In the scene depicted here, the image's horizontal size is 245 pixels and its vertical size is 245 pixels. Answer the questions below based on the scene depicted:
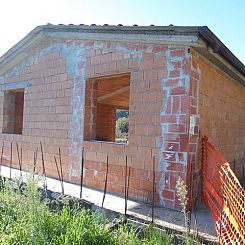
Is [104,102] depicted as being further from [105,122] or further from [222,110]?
[222,110]

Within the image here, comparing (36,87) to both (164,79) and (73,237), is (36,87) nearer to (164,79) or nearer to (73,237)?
(164,79)

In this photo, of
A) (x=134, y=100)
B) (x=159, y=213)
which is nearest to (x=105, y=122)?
(x=134, y=100)

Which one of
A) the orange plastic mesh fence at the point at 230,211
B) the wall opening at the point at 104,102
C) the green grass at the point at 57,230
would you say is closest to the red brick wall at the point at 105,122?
the wall opening at the point at 104,102

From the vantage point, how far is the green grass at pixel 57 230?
3.54m

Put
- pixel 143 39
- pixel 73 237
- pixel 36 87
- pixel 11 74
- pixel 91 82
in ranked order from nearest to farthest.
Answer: pixel 73 237
pixel 143 39
pixel 91 82
pixel 36 87
pixel 11 74

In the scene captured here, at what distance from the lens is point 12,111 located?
32.3 ft

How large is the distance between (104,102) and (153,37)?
21.8 feet

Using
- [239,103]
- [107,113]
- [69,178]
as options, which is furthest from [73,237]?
[107,113]

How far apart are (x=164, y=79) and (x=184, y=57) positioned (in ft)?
1.72

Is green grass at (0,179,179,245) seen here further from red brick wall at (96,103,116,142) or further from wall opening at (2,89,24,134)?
red brick wall at (96,103,116,142)

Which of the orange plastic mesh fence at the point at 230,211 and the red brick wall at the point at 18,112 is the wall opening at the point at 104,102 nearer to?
the red brick wall at the point at 18,112

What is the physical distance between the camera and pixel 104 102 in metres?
11.8

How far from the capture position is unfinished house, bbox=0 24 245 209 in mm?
5191

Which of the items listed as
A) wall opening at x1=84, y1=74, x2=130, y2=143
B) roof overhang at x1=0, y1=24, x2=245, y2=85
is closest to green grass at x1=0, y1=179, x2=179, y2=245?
wall opening at x1=84, y1=74, x2=130, y2=143
